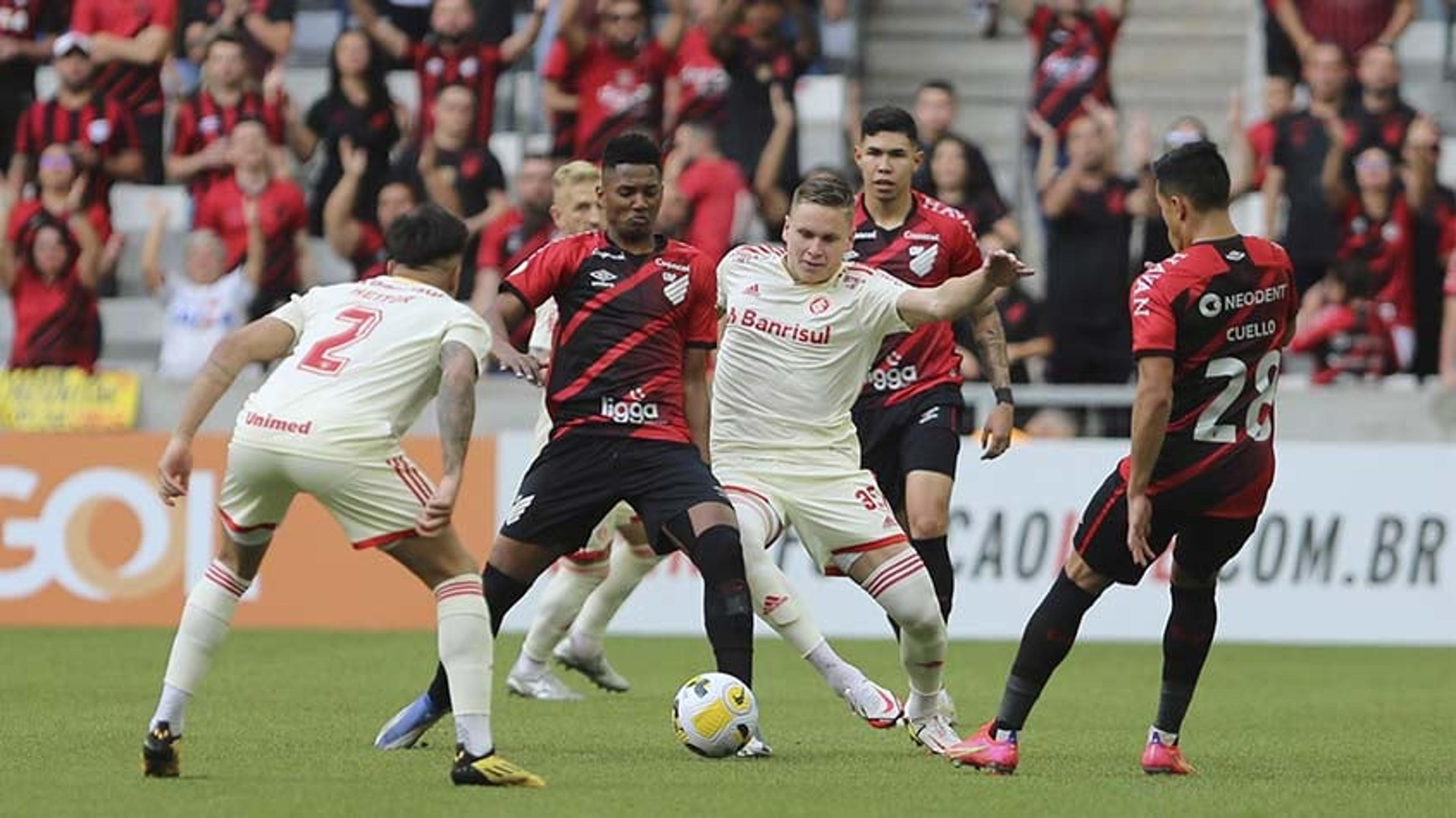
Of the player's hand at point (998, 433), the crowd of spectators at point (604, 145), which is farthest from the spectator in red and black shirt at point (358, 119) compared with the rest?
the player's hand at point (998, 433)

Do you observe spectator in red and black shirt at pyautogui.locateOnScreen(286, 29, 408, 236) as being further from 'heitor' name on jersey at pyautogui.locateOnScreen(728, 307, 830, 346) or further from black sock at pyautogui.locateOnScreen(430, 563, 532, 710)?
black sock at pyautogui.locateOnScreen(430, 563, 532, 710)

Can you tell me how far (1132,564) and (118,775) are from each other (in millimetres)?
3497

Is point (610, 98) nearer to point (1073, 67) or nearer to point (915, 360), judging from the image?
point (1073, 67)

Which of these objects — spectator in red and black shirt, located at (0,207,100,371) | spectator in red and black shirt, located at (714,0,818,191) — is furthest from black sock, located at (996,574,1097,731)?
spectator in red and black shirt, located at (0,207,100,371)

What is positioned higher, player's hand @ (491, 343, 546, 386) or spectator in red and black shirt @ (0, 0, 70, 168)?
player's hand @ (491, 343, 546, 386)

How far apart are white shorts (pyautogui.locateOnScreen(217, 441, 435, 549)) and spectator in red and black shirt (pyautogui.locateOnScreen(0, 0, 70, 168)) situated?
1313 cm

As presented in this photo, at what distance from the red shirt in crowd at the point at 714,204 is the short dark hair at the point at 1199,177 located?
9.22 m

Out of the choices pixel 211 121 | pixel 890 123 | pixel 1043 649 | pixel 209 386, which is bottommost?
pixel 1043 649

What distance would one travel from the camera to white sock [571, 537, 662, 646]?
12.8 meters

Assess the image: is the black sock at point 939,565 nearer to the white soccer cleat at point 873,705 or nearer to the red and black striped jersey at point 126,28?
the white soccer cleat at point 873,705

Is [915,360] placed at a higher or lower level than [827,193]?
lower

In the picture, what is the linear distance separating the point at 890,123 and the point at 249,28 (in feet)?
35.7

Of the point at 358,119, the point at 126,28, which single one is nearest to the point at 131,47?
the point at 126,28

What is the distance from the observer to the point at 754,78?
1944 cm
